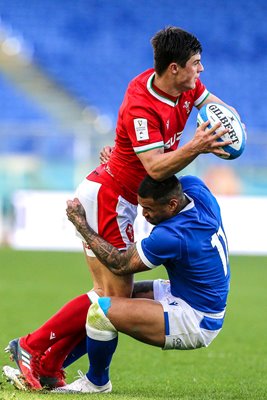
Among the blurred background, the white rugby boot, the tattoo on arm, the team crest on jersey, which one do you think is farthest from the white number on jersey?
the blurred background

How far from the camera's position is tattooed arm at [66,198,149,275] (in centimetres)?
559

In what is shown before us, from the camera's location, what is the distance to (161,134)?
5.63 m

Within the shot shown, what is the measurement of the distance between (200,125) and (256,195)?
40.8ft

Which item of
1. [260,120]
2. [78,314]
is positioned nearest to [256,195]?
[260,120]

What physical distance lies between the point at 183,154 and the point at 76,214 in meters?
1.01

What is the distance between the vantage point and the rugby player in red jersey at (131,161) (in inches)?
215

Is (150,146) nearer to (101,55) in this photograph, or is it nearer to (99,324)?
(99,324)

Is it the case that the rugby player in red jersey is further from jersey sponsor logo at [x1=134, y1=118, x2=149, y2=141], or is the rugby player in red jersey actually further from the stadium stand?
the stadium stand

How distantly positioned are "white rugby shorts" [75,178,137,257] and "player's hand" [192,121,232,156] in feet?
2.96

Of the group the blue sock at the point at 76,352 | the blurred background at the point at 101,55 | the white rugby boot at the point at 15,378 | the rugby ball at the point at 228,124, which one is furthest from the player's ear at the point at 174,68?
the blurred background at the point at 101,55

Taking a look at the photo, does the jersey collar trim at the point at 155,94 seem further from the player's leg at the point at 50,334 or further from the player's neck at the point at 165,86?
the player's leg at the point at 50,334

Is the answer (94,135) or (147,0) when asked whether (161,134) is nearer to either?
(94,135)

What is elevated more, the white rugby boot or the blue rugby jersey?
the blue rugby jersey

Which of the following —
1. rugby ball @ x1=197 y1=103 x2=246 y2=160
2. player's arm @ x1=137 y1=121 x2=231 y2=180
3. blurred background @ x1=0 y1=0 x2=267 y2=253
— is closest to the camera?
player's arm @ x1=137 y1=121 x2=231 y2=180
